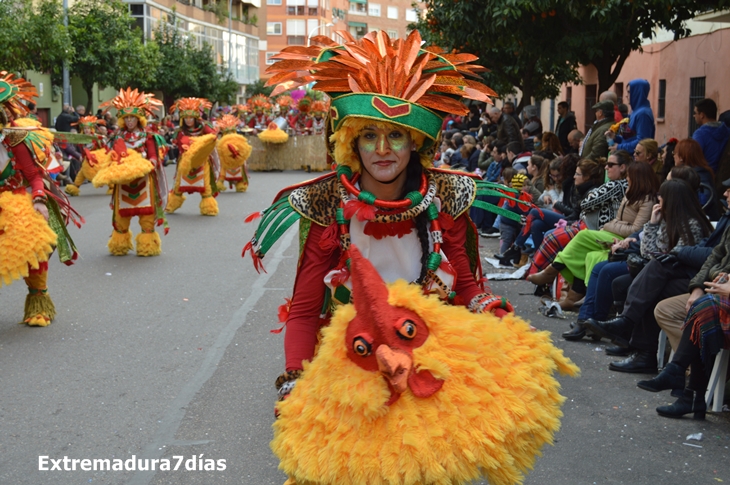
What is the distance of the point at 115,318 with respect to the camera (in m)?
8.66

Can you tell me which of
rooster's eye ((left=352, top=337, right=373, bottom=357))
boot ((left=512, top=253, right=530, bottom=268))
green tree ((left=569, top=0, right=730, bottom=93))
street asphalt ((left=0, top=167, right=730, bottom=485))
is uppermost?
green tree ((left=569, top=0, right=730, bottom=93))

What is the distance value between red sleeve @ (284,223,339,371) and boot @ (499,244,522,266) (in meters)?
7.94

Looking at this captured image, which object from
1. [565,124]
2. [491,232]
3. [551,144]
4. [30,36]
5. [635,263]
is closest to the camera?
[635,263]

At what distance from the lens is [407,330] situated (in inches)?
114

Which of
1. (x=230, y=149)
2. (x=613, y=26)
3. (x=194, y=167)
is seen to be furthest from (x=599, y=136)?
(x=230, y=149)

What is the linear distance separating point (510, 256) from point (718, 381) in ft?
18.4

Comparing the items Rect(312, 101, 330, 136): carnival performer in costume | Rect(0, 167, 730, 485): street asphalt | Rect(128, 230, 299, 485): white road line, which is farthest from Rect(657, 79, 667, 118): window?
Rect(128, 230, 299, 485): white road line

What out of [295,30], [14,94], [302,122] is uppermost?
[295,30]

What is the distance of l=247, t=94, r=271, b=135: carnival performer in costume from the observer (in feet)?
106

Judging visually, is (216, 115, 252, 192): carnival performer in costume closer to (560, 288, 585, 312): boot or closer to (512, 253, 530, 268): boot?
(512, 253, 530, 268): boot

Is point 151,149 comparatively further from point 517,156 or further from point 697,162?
point 697,162

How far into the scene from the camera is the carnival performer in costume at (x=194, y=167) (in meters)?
16.6

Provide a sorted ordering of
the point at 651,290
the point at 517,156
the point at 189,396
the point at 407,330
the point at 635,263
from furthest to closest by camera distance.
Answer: the point at 517,156, the point at 635,263, the point at 651,290, the point at 189,396, the point at 407,330

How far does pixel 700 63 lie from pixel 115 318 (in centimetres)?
1400
